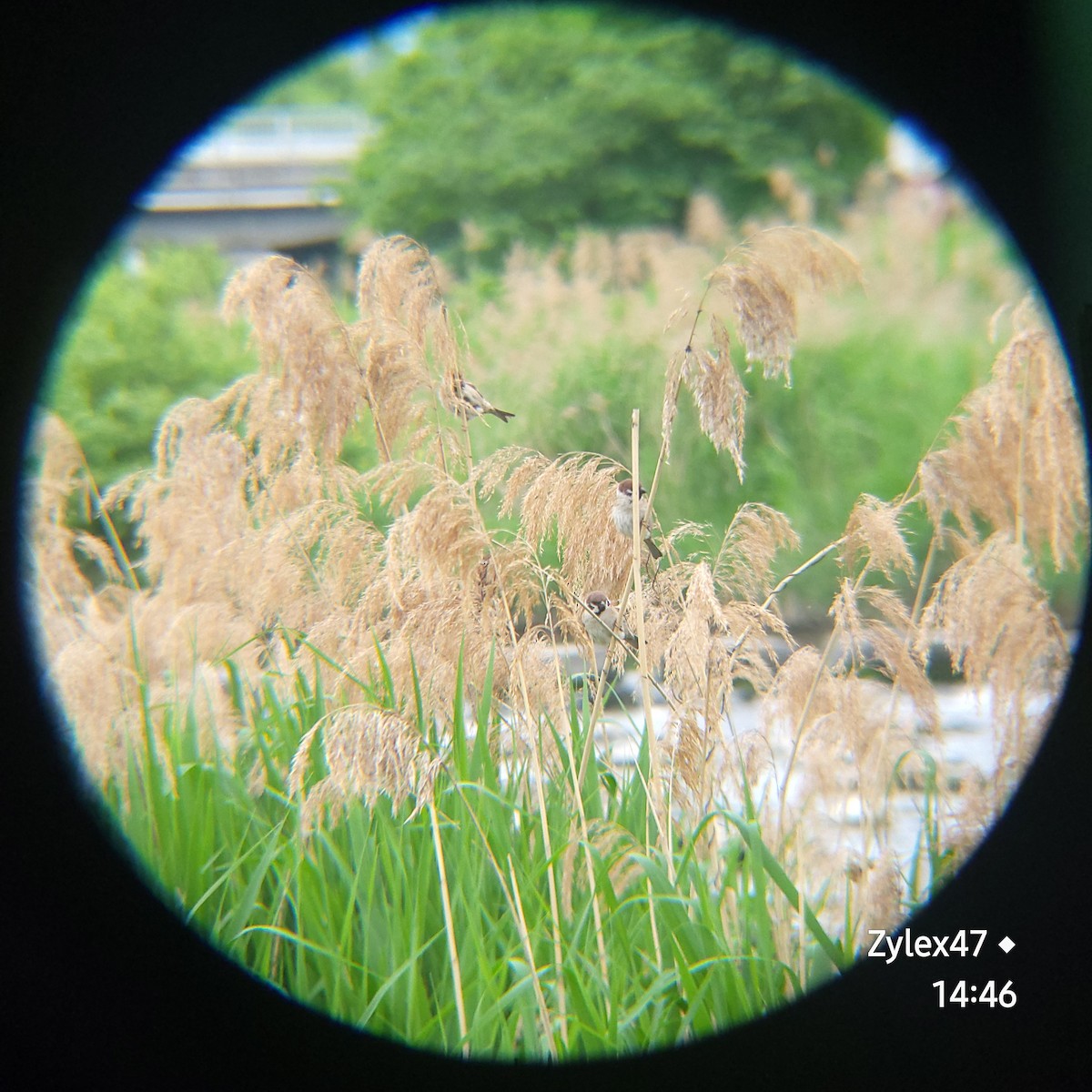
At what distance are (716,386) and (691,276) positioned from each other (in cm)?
510

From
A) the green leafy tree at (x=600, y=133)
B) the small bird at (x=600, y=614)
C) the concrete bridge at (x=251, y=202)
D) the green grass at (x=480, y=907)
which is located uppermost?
the concrete bridge at (x=251, y=202)

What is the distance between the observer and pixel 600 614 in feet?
5.75

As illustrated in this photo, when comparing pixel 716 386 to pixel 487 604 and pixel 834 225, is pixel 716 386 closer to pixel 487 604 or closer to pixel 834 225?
pixel 487 604

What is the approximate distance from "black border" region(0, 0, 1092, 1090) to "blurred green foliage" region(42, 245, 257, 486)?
458cm

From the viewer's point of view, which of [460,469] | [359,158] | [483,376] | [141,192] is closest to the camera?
[141,192]

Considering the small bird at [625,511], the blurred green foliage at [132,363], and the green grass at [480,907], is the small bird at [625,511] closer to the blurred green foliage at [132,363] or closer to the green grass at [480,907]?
the green grass at [480,907]

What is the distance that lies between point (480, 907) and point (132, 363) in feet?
21.1

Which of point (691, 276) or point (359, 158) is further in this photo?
point (359, 158)

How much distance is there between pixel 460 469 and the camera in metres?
2.19

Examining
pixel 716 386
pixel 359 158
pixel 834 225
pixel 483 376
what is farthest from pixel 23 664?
pixel 359 158

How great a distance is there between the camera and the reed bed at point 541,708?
1.52 meters

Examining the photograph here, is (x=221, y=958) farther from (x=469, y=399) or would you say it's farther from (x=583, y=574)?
(x=469, y=399)

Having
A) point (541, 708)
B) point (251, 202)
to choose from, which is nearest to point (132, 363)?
point (541, 708)

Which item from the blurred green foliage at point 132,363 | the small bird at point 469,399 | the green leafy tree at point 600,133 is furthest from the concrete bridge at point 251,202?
the small bird at point 469,399
